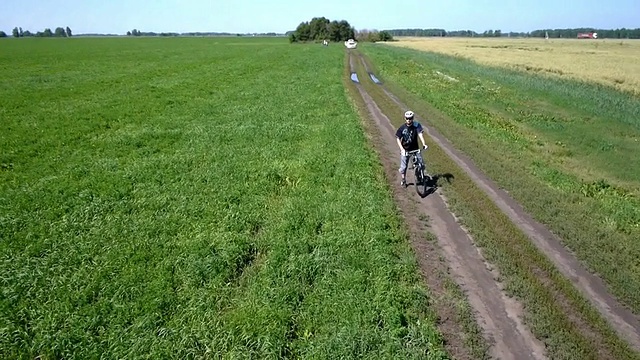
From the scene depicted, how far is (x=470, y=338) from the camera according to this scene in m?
6.94

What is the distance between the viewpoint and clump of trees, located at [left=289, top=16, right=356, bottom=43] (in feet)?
472

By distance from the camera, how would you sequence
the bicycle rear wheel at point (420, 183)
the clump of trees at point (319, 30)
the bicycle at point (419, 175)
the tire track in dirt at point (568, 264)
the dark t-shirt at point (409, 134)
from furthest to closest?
the clump of trees at point (319, 30), the bicycle rear wheel at point (420, 183), the bicycle at point (419, 175), the dark t-shirt at point (409, 134), the tire track in dirt at point (568, 264)

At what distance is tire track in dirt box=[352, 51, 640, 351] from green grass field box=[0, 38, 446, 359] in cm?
296

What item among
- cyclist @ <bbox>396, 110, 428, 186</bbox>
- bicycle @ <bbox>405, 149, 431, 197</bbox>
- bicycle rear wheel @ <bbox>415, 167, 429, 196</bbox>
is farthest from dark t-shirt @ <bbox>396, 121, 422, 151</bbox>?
bicycle rear wheel @ <bbox>415, 167, 429, 196</bbox>

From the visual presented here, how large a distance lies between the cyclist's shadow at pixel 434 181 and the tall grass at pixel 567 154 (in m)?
1.44

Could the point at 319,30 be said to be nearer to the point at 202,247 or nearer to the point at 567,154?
the point at 567,154

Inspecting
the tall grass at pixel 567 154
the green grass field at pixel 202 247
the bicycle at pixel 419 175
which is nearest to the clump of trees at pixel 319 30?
the tall grass at pixel 567 154

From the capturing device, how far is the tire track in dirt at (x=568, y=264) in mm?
7297

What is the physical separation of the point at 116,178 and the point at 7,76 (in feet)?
109

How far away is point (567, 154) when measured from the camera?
17266mm

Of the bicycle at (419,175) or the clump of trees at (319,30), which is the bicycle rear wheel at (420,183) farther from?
the clump of trees at (319,30)

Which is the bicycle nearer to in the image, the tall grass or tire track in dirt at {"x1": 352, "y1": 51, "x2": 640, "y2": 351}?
tire track in dirt at {"x1": 352, "y1": 51, "x2": 640, "y2": 351}

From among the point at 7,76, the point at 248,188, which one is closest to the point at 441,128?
the point at 248,188

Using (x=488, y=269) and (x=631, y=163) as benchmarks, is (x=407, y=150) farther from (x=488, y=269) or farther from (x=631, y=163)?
(x=631, y=163)
